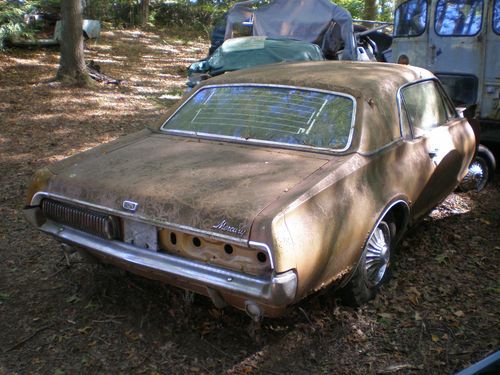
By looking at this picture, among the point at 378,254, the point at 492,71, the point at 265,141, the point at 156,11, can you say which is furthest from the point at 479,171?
the point at 156,11

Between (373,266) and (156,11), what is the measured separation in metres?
23.1

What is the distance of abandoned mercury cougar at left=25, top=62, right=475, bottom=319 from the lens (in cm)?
288

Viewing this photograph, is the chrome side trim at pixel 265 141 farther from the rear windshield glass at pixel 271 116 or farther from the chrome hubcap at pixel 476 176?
the chrome hubcap at pixel 476 176

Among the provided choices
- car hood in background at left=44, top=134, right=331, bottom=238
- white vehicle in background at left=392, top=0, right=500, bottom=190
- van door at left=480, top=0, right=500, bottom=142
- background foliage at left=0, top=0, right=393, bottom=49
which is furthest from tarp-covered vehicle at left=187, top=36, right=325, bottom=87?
background foliage at left=0, top=0, right=393, bottom=49

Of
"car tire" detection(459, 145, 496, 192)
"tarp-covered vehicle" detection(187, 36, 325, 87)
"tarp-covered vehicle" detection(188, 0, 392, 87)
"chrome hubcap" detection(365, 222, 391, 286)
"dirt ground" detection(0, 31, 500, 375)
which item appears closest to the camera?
"dirt ground" detection(0, 31, 500, 375)

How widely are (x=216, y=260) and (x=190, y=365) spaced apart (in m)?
0.71

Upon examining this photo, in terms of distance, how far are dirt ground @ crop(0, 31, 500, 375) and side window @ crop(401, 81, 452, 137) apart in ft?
3.63

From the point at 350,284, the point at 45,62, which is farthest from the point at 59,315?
the point at 45,62

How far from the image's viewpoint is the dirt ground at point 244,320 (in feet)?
10.6

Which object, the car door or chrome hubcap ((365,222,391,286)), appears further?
the car door

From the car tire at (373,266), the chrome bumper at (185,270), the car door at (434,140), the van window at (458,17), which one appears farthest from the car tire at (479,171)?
the chrome bumper at (185,270)

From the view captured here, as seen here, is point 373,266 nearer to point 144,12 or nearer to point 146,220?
point 146,220

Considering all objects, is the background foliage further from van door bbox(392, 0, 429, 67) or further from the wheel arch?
the wheel arch

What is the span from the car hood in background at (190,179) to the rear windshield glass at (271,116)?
6.2 inches
